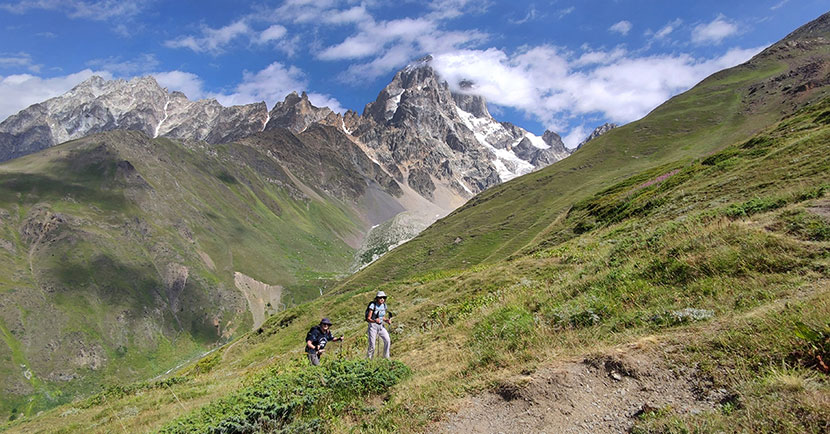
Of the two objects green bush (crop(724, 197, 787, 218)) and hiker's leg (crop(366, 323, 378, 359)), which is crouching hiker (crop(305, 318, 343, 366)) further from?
green bush (crop(724, 197, 787, 218))

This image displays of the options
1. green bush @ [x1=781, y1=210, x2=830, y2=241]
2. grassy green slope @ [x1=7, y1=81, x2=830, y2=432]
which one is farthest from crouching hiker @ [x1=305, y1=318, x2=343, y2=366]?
green bush @ [x1=781, y1=210, x2=830, y2=241]

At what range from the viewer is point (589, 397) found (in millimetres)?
7684

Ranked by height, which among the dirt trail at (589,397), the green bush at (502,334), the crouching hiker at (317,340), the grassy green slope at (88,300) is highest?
the grassy green slope at (88,300)

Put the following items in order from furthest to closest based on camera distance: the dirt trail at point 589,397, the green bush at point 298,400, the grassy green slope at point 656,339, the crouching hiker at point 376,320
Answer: the crouching hiker at point 376,320 < the green bush at point 298,400 < the dirt trail at point 589,397 < the grassy green slope at point 656,339

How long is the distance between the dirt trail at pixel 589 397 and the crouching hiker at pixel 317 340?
8504 mm

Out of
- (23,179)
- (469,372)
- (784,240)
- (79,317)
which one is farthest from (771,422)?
(23,179)

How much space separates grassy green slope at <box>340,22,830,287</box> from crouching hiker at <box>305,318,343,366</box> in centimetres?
5978

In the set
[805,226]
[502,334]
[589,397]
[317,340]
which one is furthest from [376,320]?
[805,226]

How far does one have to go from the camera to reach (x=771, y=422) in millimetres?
5500

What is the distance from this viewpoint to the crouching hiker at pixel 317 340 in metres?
15.6

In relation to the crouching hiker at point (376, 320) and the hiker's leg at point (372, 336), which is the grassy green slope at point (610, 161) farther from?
the hiker's leg at point (372, 336)

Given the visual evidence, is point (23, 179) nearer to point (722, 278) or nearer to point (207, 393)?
point (207, 393)

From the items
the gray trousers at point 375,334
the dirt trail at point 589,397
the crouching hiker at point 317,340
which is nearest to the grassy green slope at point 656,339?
the dirt trail at point 589,397

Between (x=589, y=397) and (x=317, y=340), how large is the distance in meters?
11.1
